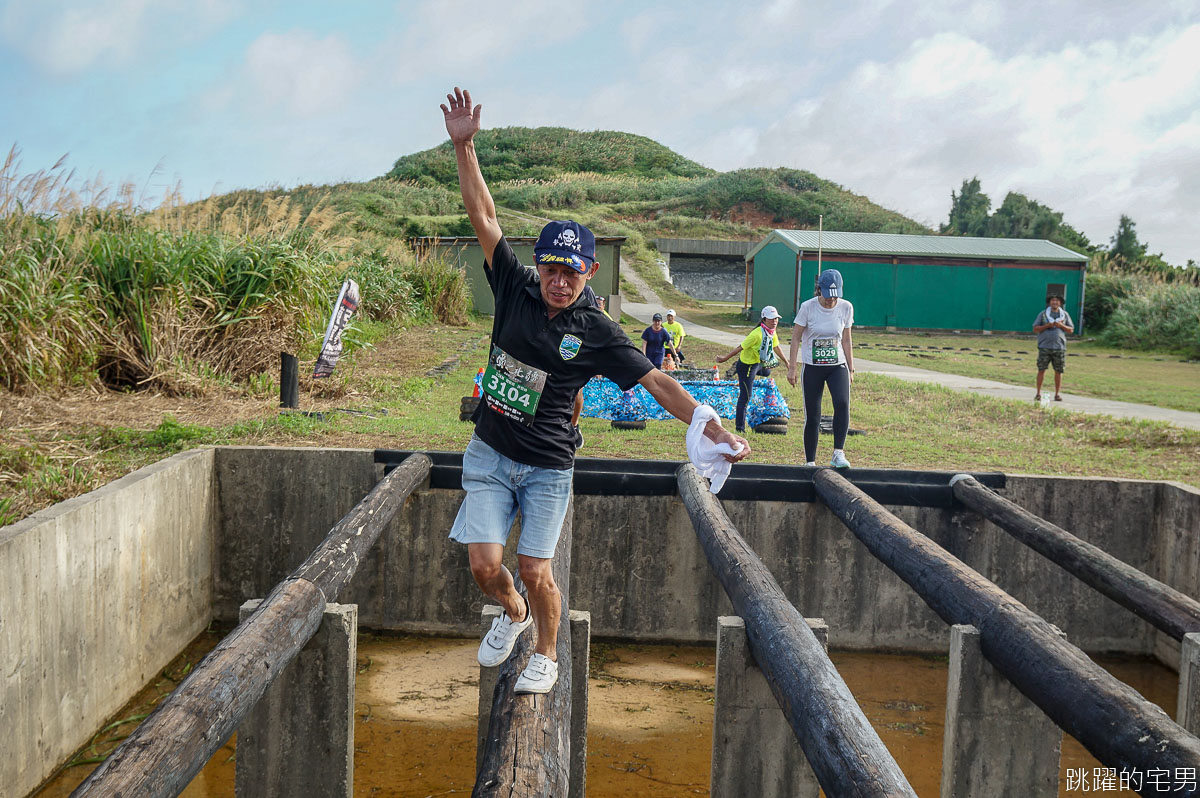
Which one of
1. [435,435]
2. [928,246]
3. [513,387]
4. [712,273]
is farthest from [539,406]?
[712,273]

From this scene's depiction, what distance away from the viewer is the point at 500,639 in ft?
13.8

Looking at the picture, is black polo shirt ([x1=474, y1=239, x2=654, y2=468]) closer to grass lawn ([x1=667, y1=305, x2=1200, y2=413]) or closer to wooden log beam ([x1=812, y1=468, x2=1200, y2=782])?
wooden log beam ([x1=812, y1=468, x2=1200, y2=782])

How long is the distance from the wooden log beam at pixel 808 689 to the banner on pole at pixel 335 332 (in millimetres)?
6007

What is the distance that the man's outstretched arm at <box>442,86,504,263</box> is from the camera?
4.23 m

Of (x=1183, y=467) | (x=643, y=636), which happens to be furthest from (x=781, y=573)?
(x=1183, y=467)

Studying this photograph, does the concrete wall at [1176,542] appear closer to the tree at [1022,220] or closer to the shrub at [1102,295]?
the shrub at [1102,295]

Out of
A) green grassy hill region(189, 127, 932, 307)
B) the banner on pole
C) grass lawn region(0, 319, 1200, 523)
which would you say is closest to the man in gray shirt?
grass lawn region(0, 319, 1200, 523)

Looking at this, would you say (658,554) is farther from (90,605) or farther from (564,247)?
(564,247)

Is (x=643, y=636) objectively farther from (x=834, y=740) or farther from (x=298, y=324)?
(x=298, y=324)

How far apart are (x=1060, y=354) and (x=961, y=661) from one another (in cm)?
1149

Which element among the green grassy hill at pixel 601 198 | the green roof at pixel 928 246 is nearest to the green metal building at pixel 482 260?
the green grassy hill at pixel 601 198

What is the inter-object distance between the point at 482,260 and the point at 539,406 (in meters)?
25.1

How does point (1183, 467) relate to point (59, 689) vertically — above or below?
above

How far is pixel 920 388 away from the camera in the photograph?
15.9m
